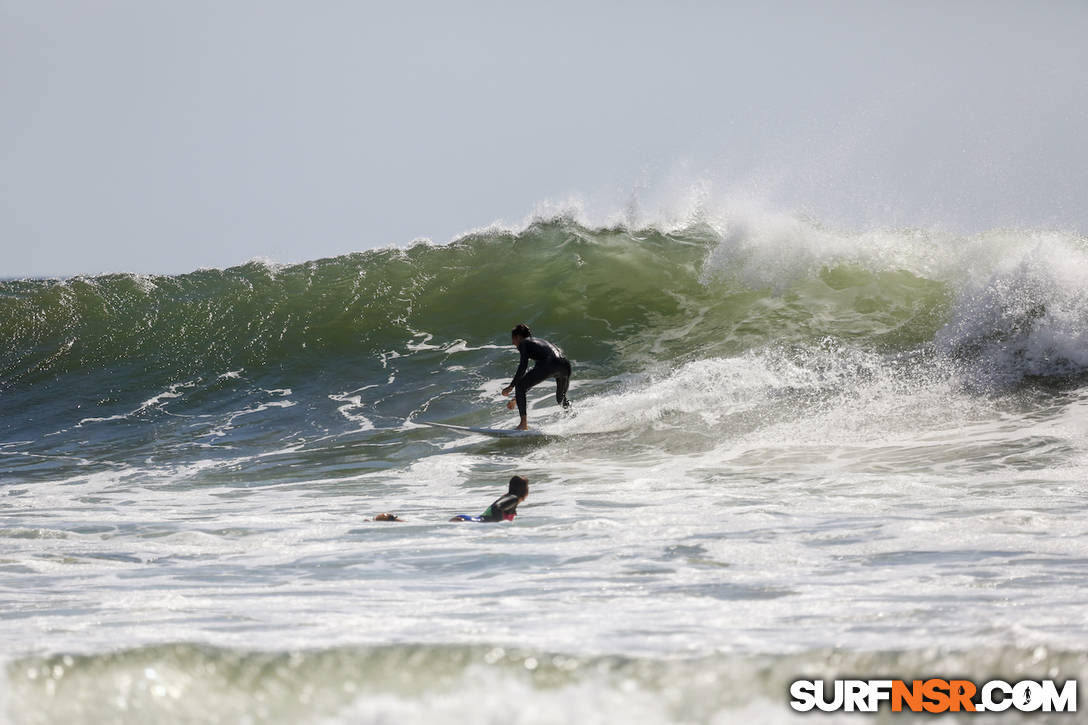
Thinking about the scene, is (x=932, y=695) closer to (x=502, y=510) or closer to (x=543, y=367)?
(x=502, y=510)

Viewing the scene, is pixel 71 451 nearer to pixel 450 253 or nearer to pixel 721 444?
pixel 721 444

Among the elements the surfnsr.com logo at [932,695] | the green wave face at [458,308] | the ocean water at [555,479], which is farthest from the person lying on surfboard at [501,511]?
the green wave face at [458,308]

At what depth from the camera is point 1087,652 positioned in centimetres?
310

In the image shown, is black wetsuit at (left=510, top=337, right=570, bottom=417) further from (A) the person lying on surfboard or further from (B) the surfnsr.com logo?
(B) the surfnsr.com logo

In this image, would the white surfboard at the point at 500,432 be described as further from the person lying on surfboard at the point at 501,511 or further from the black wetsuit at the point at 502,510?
the black wetsuit at the point at 502,510

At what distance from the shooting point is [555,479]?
8953mm

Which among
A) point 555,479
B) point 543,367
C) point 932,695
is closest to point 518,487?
point 555,479

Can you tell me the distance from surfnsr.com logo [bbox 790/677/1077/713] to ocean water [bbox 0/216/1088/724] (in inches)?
2.9

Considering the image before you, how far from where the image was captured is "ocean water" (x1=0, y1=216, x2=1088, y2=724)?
3.06 meters

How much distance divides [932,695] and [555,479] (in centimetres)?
626

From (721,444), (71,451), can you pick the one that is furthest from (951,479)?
(71,451)

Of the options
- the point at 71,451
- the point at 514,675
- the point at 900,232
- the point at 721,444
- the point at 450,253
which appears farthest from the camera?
the point at 450,253

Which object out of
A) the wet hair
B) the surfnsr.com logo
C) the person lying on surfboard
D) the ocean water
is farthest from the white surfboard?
the surfnsr.com logo

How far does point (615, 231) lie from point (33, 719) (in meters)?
17.8
